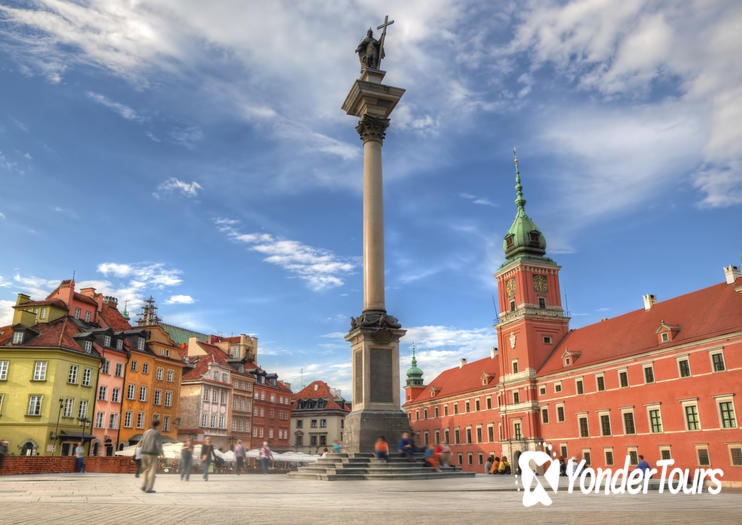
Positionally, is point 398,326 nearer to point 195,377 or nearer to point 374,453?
point 374,453

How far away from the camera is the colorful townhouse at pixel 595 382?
46875mm

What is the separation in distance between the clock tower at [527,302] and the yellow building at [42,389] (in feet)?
165

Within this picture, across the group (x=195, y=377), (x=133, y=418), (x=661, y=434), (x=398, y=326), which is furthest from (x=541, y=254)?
(x=398, y=326)

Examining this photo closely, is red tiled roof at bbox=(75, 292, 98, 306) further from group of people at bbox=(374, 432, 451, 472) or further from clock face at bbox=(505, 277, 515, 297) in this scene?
clock face at bbox=(505, 277, 515, 297)

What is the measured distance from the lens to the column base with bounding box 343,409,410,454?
2309 cm

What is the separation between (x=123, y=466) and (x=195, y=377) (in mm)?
36248

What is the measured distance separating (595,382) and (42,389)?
50.9 m

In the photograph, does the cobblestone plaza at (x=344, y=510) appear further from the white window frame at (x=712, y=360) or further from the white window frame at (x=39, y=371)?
the white window frame at (x=712, y=360)

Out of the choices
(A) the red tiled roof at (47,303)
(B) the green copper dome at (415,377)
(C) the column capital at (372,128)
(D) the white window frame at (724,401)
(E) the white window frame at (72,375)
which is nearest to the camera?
(C) the column capital at (372,128)

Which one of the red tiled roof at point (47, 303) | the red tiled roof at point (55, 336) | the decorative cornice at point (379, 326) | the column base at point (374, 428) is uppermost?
the red tiled roof at point (47, 303)

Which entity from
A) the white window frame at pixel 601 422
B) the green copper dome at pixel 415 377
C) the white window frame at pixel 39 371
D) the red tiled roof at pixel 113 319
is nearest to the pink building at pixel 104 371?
the red tiled roof at pixel 113 319

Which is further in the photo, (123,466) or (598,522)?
(123,466)

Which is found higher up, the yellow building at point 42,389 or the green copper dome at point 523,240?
the green copper dome at point 523,240

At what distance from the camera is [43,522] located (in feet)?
24.7
